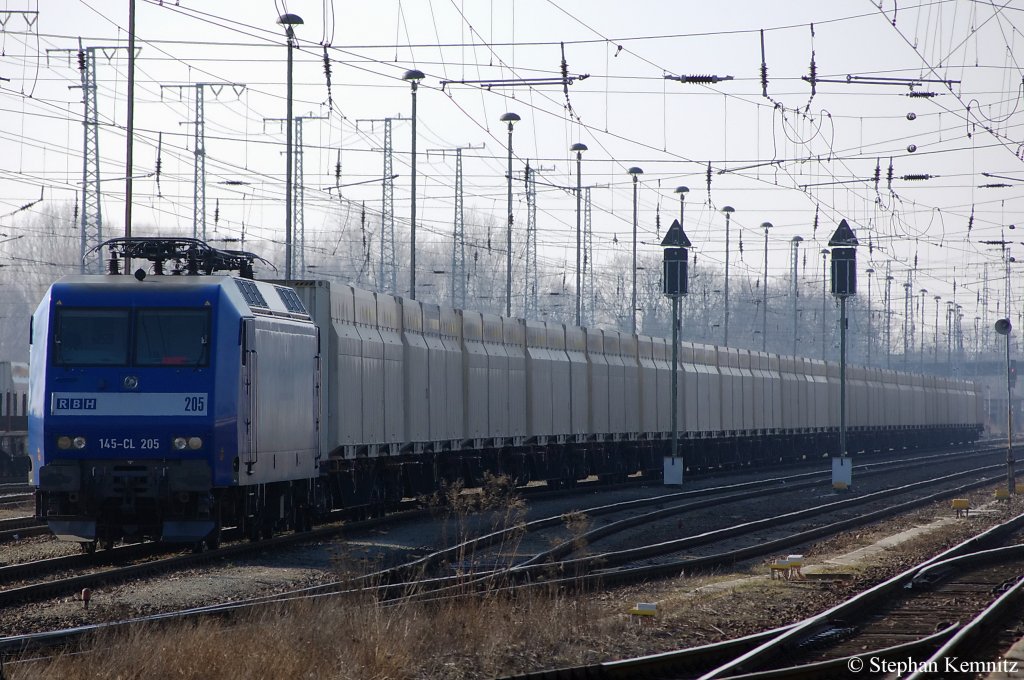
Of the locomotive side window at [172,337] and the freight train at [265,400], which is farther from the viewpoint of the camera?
the locomotive side window at [172,337]

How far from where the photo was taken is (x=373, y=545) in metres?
18.8

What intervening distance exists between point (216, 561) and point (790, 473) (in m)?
30.8

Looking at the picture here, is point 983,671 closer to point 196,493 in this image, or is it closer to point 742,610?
point 742,610

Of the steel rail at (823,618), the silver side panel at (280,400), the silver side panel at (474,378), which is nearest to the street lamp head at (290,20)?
the silver side panel at (474,378)

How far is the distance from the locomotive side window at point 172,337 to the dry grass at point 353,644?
193 inches

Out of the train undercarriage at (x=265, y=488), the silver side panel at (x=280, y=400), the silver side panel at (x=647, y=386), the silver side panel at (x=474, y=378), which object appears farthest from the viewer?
the silver side panel at (x=647, y=386)

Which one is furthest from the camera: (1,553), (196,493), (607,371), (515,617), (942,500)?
(607,371)

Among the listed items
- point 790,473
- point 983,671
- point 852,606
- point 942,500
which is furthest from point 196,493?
point 790,473

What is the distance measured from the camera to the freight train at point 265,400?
16.2m

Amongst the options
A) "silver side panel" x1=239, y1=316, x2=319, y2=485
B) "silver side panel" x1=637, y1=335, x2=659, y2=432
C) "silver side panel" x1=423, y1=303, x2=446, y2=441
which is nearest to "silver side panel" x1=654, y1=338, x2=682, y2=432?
"silver side panel" x1=637, y1=335, x2=659, y2=432

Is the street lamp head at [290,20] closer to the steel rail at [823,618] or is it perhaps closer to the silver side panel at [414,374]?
the silver side panel at [414,374]

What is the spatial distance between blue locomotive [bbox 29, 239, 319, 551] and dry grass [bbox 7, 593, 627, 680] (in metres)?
4.35

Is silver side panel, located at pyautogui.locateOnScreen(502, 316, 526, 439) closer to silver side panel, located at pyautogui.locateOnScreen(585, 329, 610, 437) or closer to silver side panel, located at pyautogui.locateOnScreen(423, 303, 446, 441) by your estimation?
silver side panel, located at pyautogui.locateOnScreen(423, 303, 446, 441)

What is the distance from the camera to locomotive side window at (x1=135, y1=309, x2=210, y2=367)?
16391 mm
